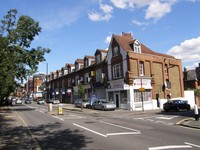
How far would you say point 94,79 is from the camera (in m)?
44.0

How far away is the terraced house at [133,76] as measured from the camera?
3359cm

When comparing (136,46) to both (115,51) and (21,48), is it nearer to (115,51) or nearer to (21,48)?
(115,51)

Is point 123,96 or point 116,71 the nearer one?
point 123,96

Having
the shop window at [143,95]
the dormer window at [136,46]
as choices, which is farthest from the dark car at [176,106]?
the dormer window at [136,46]

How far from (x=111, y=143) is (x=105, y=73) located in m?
29.4

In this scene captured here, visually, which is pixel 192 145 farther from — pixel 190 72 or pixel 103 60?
pixel 190 72

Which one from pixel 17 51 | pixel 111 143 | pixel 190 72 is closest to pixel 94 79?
pixel 17 51

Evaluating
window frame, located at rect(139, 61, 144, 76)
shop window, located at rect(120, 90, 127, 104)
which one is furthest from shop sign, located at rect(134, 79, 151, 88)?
shop window, located at rect(120, 90, 127, 104)

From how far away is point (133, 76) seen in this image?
3350cm

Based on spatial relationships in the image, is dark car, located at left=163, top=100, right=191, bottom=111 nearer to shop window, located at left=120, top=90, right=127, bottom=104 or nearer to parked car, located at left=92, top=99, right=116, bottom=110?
shop window, located at left=120, top=90, right=127, bottom=104

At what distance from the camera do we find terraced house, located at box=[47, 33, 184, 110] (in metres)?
33.6

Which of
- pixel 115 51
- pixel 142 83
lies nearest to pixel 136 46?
pixel 115 51

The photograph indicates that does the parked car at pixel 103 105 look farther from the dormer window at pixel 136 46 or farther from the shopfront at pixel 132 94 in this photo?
the dormer window at pixel 136 46

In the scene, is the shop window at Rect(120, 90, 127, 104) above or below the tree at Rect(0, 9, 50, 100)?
below
